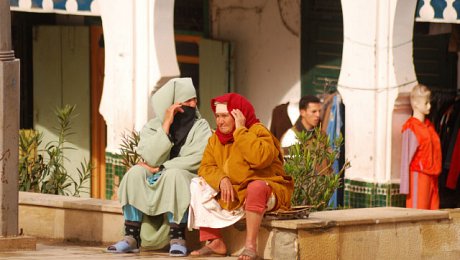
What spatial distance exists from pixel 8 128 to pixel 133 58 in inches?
150

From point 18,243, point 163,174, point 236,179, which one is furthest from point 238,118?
point 18,243

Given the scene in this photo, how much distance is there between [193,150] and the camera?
36.8ft

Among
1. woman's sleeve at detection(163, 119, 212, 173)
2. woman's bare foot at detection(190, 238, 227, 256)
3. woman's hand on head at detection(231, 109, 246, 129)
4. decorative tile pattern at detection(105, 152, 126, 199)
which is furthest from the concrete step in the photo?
decorative tile pattern at detection(105, 152, 126, 199)

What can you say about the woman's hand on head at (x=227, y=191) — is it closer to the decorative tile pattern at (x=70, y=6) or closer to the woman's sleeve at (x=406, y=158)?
the woman's sleeve at (x=406, y=158)

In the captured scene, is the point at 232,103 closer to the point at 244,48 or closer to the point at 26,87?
the point at 244,48

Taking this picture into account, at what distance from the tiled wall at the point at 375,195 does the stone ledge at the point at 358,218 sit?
154 centimetres

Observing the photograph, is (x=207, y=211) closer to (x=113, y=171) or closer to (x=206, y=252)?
(x=206, y=252)

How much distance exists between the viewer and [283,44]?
16359mm

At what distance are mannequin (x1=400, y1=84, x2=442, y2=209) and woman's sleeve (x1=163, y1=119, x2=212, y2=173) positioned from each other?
2620mm

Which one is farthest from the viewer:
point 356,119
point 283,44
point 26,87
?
point 26,87

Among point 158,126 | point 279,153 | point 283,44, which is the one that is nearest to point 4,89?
point 158,126

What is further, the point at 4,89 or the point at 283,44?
the point at 283,44

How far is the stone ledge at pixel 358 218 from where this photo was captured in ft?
34.8

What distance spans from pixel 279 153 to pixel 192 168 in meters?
0.70
